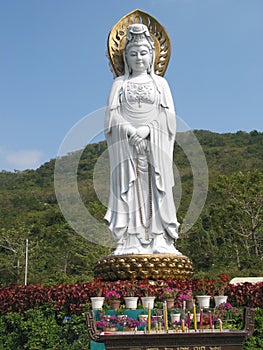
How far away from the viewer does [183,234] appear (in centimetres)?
1861

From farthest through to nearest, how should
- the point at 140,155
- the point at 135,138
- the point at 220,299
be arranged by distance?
the point at 140,155, the point at 135,138, the point at 220,299

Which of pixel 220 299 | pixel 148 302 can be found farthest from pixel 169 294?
pixel 220 299

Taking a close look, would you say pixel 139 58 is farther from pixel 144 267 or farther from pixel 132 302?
pixel 132 302

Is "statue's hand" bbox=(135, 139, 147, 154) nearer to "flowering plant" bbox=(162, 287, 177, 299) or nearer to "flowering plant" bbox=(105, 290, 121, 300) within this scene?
"flowering plant" bbox=(162, 287, 177, 299)

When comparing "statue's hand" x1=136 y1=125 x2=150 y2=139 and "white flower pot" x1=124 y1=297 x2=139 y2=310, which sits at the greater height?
"statue's hand" x1=136 y1=125 x2=150 y2=139

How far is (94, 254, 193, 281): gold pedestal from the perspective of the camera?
22.3 feet

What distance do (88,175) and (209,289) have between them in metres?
14.4

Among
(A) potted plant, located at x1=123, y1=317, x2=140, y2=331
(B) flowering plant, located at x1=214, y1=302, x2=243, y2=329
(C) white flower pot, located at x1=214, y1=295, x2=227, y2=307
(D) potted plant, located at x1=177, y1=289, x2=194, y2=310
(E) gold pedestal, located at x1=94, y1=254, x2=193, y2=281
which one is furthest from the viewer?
(E) gold pedestal, located at x1=94, y1=254, x2=193, y2=281

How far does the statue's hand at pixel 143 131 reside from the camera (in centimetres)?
772

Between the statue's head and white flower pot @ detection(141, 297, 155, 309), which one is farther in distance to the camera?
the statue's head

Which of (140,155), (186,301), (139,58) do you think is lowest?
(186,301)

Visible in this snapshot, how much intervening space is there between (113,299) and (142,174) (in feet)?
8.38

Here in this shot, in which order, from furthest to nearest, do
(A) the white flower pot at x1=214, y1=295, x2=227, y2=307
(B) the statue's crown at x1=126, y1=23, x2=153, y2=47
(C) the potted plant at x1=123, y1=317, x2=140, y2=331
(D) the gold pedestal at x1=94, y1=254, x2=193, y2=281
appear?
(B) the statue's crown at x1=126, y1=23, x2=153, y2=47, (D) the gold pedestal at x1=94, y1=254, x2=193, y2=281, (A) the white flower pot at x1=214, y1=295, x2=227, y2=307, (C) the potted plant at x1=123, y1=317, x2=140, y2=331

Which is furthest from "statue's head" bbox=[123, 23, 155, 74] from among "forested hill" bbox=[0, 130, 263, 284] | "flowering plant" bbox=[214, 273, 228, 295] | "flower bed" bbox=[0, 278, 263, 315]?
"forested hill" bbox=[0, 130, 263, 284]
